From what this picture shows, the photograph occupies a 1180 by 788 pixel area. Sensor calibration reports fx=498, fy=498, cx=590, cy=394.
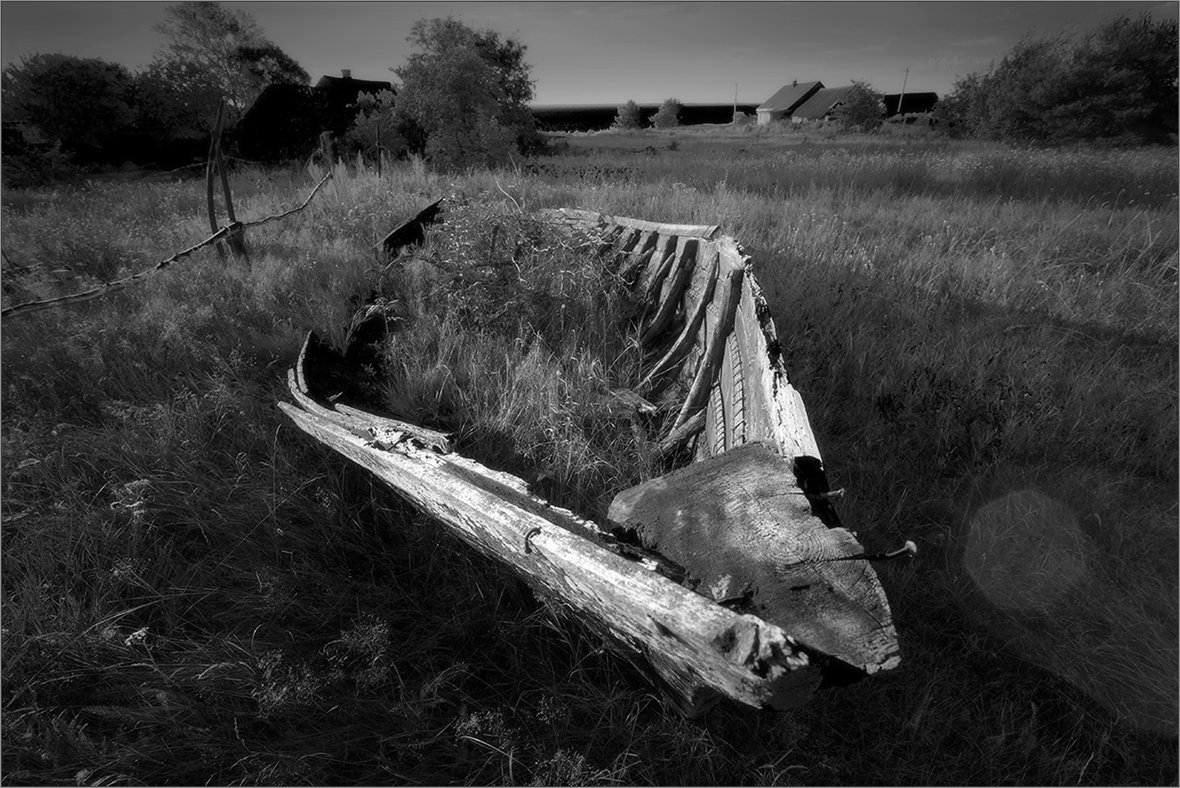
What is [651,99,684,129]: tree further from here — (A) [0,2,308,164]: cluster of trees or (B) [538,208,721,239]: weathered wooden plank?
(B) [538,208,721,239]: weathered wooden plank

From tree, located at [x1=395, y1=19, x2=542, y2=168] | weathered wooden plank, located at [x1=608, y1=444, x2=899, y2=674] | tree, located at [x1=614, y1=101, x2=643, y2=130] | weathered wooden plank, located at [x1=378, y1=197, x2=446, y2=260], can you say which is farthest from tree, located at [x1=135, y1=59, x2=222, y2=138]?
tree, located at [x1=614, y1=101, x2=643, y2=130]

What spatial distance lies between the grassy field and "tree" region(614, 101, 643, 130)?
167ft

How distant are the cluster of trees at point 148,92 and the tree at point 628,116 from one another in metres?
36.9

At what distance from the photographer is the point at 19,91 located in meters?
14.1

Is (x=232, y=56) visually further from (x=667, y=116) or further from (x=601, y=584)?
(x=667, y=116)

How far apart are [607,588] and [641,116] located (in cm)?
6327

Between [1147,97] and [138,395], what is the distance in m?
26.1

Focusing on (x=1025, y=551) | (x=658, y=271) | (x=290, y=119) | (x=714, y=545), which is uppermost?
(x=290, y=119)

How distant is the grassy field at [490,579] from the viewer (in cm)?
154

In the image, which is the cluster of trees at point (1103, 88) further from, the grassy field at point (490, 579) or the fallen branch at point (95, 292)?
the fallen branch at point (95, 292)

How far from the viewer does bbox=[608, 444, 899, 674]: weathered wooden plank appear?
3.37ft

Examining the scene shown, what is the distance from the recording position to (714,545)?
1321 millimetres

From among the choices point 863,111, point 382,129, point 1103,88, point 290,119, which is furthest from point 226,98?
point 863,111

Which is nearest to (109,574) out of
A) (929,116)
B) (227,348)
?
(227,348)
